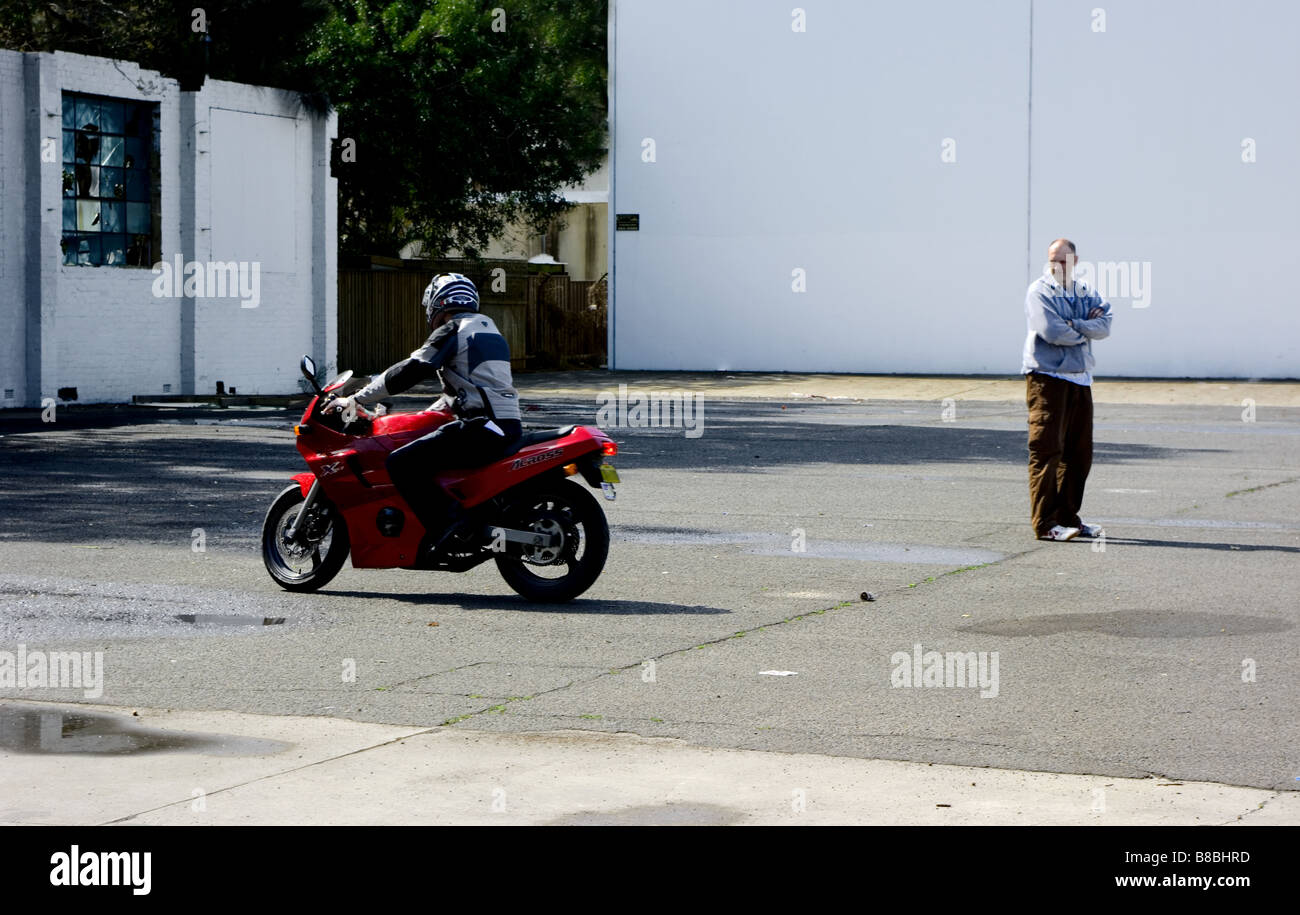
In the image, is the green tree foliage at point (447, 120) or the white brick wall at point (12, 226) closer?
the white brick wall at point (12, 226)

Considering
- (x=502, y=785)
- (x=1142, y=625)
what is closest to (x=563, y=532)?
(x=1142, y=625)

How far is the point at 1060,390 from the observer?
12.8 meters

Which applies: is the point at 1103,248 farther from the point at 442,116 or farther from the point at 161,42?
the point at 161,42

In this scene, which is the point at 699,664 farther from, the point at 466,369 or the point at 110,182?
the point at 110,182

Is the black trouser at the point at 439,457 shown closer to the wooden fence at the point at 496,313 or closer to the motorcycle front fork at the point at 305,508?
the motorcycle front fork at the point at 305,508

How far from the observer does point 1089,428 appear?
42.4ft

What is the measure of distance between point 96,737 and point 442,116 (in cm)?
2753

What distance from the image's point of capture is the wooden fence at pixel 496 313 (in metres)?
34.1

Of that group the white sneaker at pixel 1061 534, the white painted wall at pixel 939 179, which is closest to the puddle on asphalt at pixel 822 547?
the white sneaker at pixel 1061 534

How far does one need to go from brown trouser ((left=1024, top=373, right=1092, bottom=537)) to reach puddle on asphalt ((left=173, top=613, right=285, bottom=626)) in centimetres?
570

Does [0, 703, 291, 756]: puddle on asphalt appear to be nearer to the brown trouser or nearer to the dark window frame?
the brown trouser

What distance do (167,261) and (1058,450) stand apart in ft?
56.7

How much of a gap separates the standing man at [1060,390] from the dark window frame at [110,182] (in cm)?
1629

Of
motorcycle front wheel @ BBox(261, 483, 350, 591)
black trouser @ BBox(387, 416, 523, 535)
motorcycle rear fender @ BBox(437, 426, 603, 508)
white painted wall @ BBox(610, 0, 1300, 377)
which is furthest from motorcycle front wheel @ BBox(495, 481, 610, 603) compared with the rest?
white painted wall @ BBox(610, 0, 1300, 377)
